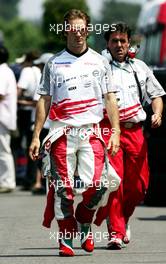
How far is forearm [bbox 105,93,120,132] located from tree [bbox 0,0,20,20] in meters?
158

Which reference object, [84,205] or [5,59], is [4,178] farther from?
[84,205]

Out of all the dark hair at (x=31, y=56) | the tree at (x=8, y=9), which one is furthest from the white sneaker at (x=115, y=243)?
the tree at (x=8, y=9)

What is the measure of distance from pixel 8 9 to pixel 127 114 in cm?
16469

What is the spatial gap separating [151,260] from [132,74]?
1.83 m

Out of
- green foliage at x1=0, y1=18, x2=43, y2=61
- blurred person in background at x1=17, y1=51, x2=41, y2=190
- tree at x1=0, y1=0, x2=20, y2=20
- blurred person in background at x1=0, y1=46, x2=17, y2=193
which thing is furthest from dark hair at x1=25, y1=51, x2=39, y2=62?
tree at x1=0, y1=0, x2=20, y2=20

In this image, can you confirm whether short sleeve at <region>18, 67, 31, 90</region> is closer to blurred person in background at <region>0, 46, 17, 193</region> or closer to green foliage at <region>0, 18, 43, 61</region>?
blurred person in background at <region>0, 46, 17, 193</region>

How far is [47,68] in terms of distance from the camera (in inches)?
439

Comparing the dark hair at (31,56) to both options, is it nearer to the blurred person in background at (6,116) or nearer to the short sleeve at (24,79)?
the short sleeve at (24,79)

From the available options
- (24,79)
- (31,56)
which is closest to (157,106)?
(24,79)

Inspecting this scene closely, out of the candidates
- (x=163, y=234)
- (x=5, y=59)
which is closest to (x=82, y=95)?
(x=163, y=234)

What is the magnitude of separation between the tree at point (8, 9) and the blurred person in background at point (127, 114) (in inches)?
6202

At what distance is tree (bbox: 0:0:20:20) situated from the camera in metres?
171

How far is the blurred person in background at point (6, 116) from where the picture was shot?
63.0 ft

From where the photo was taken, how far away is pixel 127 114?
11719mm
